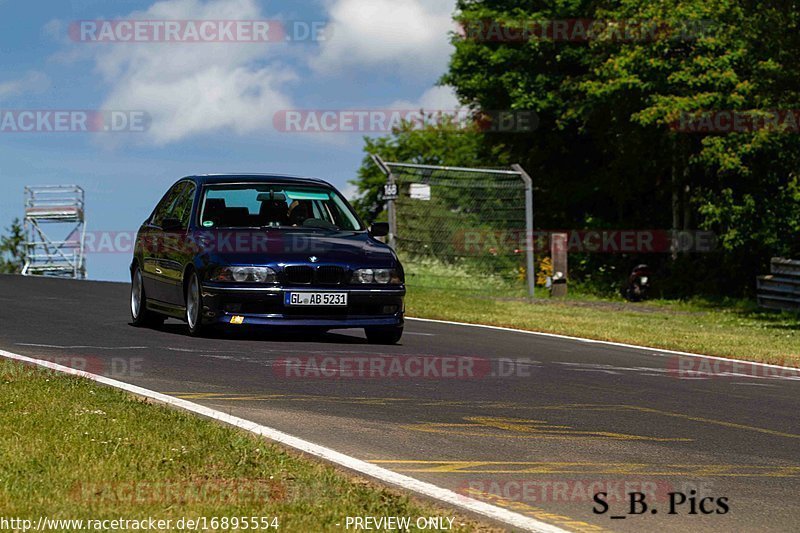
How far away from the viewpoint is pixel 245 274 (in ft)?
43.9

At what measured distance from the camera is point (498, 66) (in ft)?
155

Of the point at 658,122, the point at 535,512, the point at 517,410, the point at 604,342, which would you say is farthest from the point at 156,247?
the point at 658,122

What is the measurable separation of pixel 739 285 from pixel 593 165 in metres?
12.3

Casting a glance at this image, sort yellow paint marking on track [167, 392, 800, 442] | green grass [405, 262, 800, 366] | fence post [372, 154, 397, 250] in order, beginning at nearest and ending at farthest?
1. yellow paint marking on track [167, 392, 800, 442]
2. green grass [405, 262, 800, 366]
3. fence post [372, 154, 397, 250]

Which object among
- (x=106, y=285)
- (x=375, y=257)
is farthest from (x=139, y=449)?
(x=106, y=285)

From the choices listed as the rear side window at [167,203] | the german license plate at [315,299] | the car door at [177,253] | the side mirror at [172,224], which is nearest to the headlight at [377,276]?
the german license plate at [315,299]

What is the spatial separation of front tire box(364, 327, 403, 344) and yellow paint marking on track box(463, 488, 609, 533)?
8212 mm

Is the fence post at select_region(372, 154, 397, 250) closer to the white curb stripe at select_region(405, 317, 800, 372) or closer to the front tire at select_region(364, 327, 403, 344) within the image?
the white curb stripe at select_region(405, 317, 800, 372)

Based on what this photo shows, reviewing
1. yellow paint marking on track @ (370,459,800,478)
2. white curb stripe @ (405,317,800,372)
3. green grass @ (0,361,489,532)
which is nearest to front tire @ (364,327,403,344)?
white curb stripe @ (405,317,800,372)

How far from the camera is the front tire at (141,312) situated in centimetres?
1571

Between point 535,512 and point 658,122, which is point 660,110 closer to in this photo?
point 658,122

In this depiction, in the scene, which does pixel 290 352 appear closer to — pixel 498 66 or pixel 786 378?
pixel 786 378

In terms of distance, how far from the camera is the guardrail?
96.6 feet

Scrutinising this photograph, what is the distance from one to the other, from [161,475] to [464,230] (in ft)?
79.9
